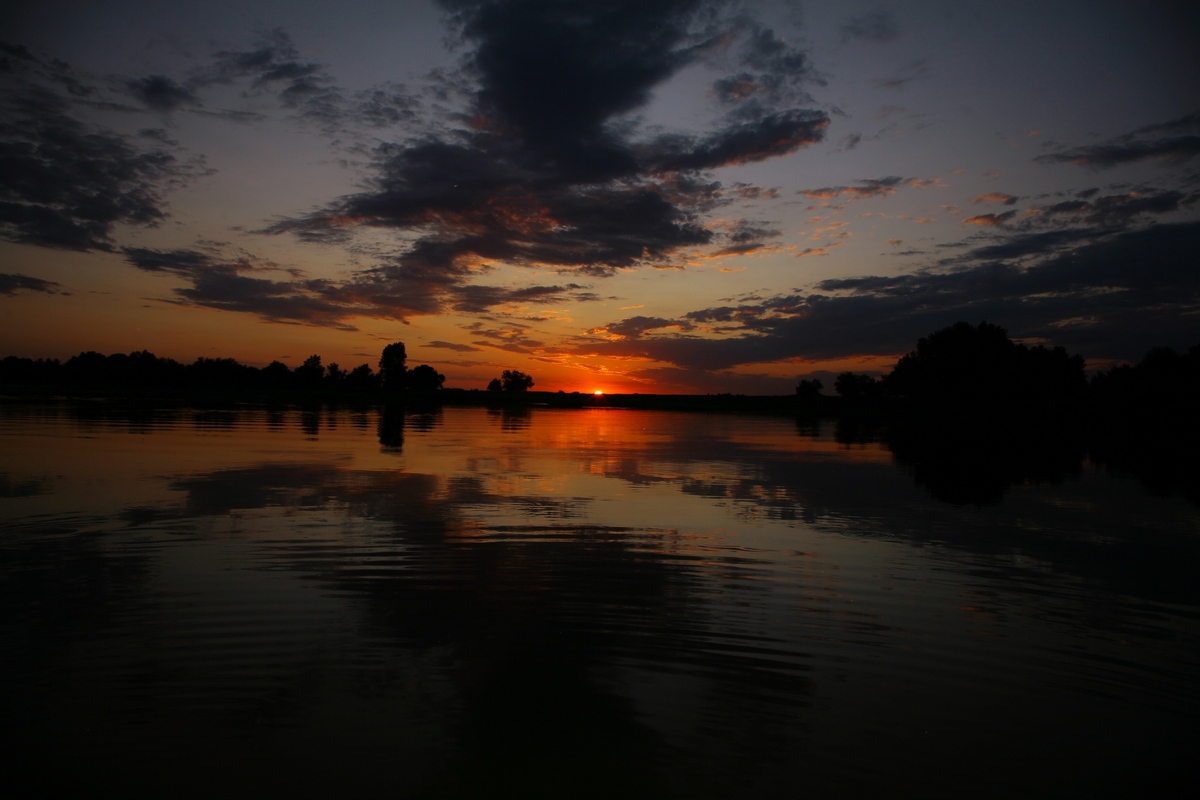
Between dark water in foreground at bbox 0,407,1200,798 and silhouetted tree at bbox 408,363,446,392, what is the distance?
17126cm

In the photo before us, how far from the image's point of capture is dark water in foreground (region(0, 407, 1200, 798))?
15.9ft

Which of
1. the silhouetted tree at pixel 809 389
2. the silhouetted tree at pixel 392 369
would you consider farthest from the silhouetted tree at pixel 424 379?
the silhouetted tree at pixel 809 389

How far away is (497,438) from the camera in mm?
34719

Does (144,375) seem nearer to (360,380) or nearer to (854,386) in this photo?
(360,380)

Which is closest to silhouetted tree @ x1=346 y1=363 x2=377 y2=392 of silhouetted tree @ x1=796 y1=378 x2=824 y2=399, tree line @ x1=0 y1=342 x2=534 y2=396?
tree line @ x1=0 y1=342 x2=534 y2=396

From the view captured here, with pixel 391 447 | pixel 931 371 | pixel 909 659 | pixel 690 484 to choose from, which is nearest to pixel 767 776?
pixel 909 659

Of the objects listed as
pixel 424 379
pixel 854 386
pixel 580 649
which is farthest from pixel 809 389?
pixel 580 649

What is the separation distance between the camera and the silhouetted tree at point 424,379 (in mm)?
181750

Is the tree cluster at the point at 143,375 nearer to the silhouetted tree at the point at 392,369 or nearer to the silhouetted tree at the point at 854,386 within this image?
the silhouetted tree at the point at 392,369

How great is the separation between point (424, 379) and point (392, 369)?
8.87 metres

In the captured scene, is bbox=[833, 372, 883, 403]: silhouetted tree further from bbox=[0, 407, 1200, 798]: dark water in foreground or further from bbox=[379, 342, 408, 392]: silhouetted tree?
bbox=[0, 407, 1200, 798]: dark water in foreground

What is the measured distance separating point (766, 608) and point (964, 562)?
4755mm

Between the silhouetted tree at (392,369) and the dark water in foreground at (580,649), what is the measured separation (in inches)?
6657

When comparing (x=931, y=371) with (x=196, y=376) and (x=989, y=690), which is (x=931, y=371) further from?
(x=196, y=376)
